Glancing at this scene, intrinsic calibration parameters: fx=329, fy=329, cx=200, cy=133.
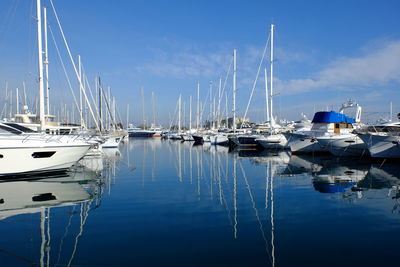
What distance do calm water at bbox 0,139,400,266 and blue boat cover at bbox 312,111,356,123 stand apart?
60.2ft

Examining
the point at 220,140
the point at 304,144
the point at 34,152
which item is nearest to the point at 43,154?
the point at 34,152

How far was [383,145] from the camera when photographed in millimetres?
24016

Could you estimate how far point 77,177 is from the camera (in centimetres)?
1688

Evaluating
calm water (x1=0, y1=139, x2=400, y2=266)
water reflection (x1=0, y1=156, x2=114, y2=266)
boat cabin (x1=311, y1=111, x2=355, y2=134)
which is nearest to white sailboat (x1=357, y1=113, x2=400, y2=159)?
boat cabin (x1=311, y1=111, x2=355, y2=134)

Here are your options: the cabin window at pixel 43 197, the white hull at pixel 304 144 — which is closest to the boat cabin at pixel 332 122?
the white hull at pixel 304 144

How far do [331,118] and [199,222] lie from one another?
28465 millimetres

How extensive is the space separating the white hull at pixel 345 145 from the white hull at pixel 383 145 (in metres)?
4.18

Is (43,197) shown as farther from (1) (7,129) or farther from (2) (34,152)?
(1) (7,129)

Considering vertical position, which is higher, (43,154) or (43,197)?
(43,154)

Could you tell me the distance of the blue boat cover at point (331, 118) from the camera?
1331 inches

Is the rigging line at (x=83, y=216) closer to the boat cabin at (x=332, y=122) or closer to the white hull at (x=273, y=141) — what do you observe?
the boat cabin at (x=332, y=122)

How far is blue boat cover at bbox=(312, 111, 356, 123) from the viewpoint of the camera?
3381cm

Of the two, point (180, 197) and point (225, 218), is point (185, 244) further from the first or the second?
point (180, 197)

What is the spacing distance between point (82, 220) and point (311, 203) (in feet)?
24.5
